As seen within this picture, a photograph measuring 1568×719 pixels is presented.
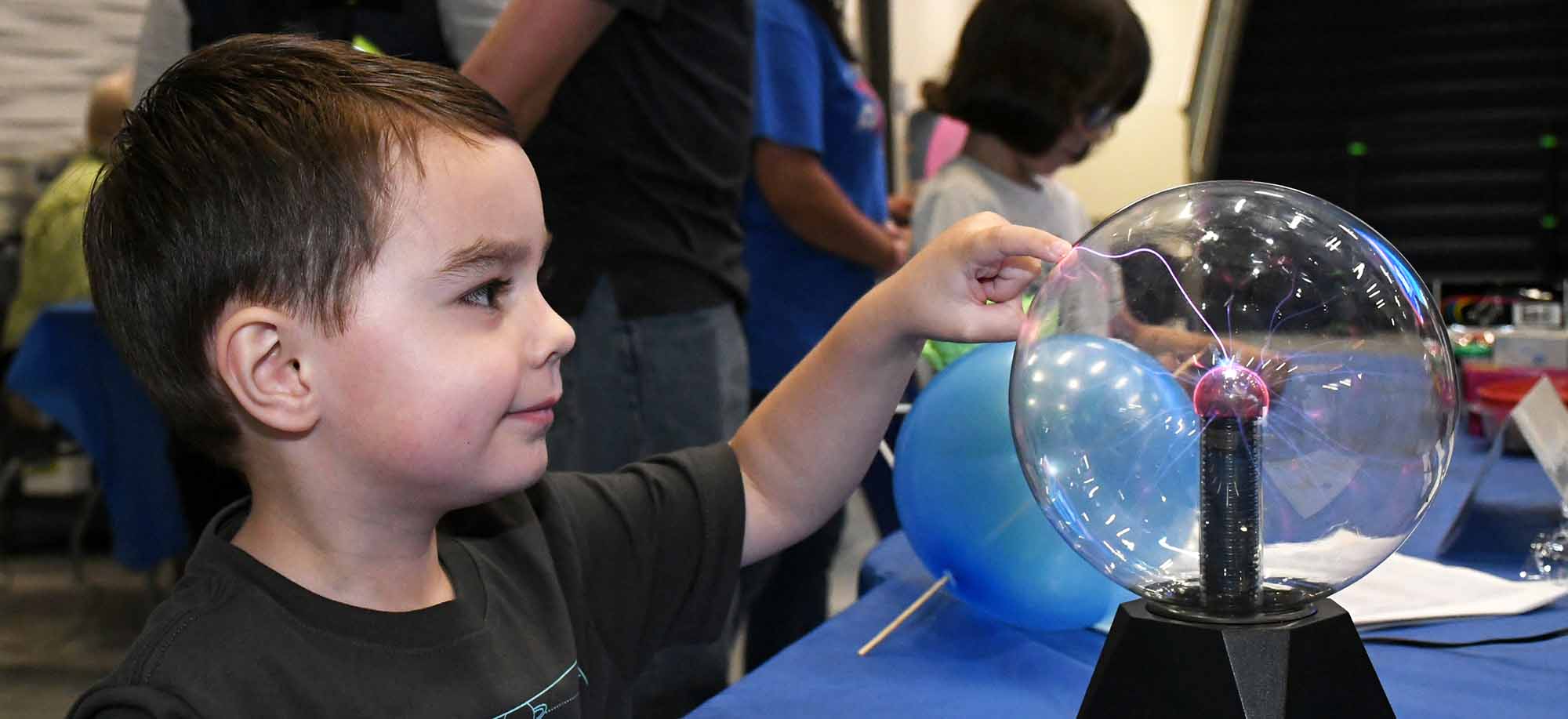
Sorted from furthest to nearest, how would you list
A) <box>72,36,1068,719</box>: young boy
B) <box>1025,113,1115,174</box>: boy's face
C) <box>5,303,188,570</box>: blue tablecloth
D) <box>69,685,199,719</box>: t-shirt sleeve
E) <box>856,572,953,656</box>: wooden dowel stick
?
1. <box>5,303,188,570</box>: blue tablecloth
2. <box>1025,113,1115,174</box>: boy's face
3. <box>856,572,953,656</box>: wooden dowel stick
4. <box>72,36,1068,719</box>: young boy
5. <box>69,685,199,719</box>: t-shirt sleeve

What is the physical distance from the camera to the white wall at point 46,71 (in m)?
4.46

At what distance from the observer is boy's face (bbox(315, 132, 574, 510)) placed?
90 centimetres

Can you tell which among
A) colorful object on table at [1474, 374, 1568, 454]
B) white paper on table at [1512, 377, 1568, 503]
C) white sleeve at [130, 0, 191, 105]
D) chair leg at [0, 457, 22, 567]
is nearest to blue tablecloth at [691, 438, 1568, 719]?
white paper on table at [1512, 377, 1568, 503]

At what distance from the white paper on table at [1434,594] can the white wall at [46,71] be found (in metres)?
4.47

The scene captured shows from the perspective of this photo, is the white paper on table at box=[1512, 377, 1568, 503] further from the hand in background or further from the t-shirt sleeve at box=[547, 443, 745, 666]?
the hand in background

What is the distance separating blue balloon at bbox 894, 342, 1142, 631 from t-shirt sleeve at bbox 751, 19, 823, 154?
0.93 m

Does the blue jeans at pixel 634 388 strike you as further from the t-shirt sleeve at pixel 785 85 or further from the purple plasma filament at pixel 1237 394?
the purple plasma filament at pixel 1237 394

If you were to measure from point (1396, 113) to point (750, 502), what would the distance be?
702cm

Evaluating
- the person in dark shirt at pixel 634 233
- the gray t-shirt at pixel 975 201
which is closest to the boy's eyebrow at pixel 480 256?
the person in dark shirt at pixel 634 233

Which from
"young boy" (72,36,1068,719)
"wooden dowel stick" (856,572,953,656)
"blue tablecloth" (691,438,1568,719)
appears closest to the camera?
"young boy" (72,36,1068,719)

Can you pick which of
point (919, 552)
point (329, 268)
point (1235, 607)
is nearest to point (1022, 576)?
point (919, 552)

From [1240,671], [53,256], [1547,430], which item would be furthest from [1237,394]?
[53,256]

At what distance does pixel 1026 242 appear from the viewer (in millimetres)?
971

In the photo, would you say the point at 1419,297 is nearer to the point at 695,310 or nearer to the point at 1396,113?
the point at 695,310
